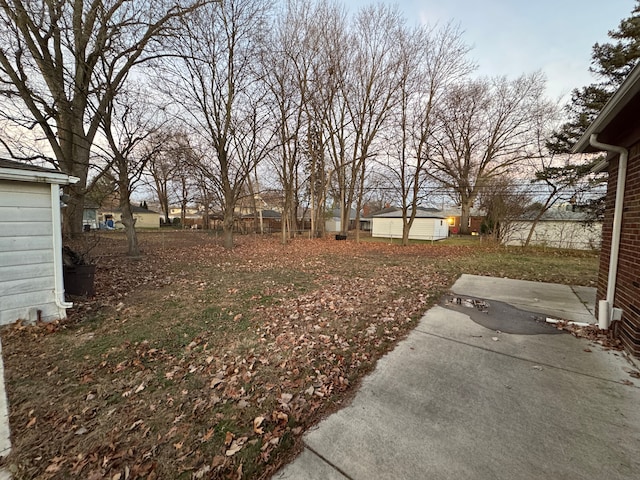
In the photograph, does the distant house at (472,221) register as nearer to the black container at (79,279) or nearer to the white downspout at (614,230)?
the white downspout at (614,230)

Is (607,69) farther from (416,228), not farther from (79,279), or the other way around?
(79,279)

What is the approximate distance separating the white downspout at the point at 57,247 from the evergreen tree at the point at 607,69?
1635 centimetres

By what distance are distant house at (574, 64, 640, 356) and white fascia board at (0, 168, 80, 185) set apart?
6.65 m

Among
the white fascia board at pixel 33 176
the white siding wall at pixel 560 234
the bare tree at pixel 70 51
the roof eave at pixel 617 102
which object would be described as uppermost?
the bare tree at pixel 70 51

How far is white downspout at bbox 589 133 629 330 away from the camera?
3.39 metres

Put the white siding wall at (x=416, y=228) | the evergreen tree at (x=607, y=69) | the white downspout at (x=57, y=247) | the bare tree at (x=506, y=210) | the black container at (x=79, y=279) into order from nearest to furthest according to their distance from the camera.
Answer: the white downspout at (x=57, y=247) < the black container at (x=79, y=279) < the evergreen tree at (x=607, y=69) < the bare tree at (x=506, y=210) < the white siding wall at (x=416, y=228)

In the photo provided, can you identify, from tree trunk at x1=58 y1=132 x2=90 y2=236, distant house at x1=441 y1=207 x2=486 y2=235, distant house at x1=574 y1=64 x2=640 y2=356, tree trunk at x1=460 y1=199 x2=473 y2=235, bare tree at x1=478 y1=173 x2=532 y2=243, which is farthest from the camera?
distant house at x1=441 y1=207 x2=486 y2=235

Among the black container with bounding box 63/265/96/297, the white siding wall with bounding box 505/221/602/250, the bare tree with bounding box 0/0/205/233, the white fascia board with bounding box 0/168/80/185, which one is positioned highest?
the bare tree with bounding box 0/0/205/233

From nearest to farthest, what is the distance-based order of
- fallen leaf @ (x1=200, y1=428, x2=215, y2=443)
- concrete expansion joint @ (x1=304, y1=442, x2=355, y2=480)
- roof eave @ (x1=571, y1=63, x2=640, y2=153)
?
1. concrete expansion joint @ (x1=304, y1=442, x2=355, y2=480)
2. fallen leaf @ (x1=200, y1=428, x2=215, y2=443)
3. roof eave @ (x1=571, y1=63, x2=640, y2=153)

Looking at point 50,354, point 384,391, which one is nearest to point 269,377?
point 384,391

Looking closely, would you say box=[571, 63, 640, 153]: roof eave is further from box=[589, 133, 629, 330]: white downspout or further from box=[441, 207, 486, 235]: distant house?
box=[441, 207, 486, 235]: distant house

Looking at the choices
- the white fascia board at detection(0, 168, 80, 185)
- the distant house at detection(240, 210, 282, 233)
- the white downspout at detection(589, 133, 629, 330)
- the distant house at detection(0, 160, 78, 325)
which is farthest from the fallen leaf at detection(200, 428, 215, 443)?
the distant house at detection(240, 210, 282, 233)

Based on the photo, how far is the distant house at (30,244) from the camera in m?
3.54

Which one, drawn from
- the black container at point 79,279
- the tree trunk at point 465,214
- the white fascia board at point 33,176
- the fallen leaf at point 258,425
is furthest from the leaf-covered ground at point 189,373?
the tree trunk at point 465,214
